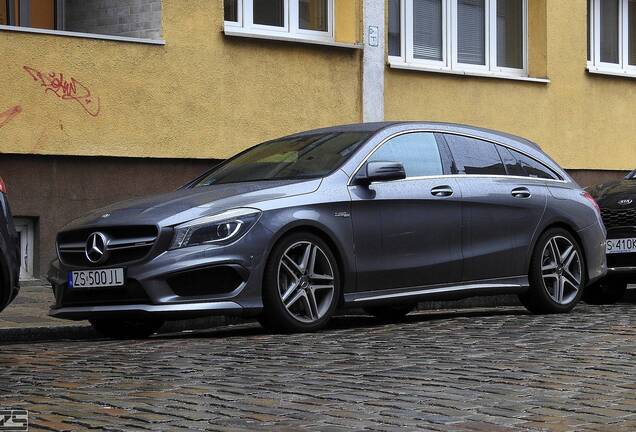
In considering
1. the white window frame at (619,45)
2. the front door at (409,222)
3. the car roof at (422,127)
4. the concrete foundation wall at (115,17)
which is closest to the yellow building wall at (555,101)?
the white window frame at (619,45)

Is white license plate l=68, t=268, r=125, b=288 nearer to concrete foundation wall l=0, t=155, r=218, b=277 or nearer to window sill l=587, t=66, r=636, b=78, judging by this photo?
concrete foundation wall l=0, t=155, r=218, b=277

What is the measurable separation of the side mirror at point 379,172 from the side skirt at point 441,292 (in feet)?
2.68

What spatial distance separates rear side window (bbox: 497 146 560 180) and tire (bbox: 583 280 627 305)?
1.90 meters

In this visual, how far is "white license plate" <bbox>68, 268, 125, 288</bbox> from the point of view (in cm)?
998

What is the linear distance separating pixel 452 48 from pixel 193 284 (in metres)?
11.9

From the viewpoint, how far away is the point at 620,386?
24.1ft

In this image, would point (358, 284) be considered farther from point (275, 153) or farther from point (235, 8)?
point (235, 8)

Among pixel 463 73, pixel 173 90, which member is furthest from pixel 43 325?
pixel 463 73

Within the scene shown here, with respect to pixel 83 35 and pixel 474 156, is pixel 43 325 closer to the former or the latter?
pixel 474 156

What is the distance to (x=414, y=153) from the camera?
11.4 meters

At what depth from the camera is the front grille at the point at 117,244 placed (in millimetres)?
9930

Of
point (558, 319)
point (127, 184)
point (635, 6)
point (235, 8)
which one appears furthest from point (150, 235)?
point (635, 6)

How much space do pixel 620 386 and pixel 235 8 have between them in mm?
11602

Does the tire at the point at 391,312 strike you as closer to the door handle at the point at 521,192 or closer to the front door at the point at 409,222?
the front door at the point at 409,222
